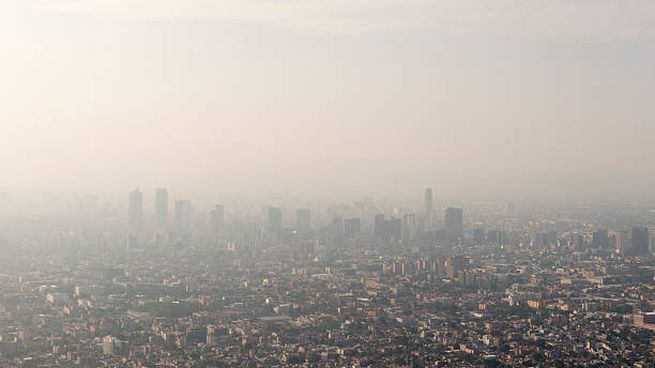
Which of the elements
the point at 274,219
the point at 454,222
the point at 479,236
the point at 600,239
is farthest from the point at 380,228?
the point at 600,239

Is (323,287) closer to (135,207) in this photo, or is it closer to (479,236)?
(479,236)

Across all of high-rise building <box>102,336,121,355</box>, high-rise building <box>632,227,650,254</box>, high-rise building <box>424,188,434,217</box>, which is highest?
high-rise building <box>424,188,434,217</box>

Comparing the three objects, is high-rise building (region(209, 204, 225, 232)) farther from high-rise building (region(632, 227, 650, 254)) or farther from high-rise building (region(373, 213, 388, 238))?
high-rise building (region(632, 227, 650, 254))

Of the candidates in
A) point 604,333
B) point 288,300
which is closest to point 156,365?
point 288,300

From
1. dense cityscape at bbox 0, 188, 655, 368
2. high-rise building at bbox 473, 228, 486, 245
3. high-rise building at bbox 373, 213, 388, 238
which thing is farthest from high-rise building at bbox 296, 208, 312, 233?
high-rise building at bbox 473, 228, 486, 245

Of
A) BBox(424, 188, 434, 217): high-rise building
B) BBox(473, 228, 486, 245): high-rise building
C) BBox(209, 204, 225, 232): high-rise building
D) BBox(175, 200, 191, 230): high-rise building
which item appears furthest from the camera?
BBox(424, 188, 434, 217): high-rise building

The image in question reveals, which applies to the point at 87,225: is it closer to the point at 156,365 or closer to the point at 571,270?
the point at 571,270

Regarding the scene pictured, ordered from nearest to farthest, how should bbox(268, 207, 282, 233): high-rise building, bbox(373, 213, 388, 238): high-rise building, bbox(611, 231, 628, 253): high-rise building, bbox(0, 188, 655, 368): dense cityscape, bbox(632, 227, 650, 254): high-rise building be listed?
1. bbox(0, 188, 655, 368): dense cityscape
2. bbox(632, 227, 650, 254): high-rise building
3. bbox(611, 231, 628, 253): high-rise building
4. bbox(373, 213, 388, 238): high-rise building
5. bbox(268, 207, 282, 233): high-rise building
